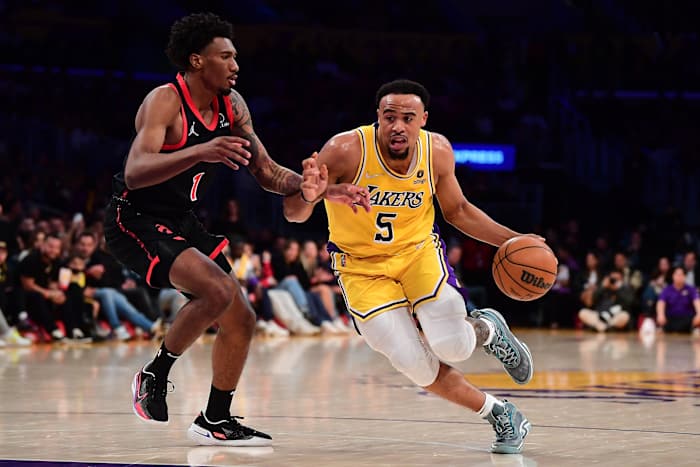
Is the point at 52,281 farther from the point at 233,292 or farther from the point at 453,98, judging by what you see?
the point at 453,98

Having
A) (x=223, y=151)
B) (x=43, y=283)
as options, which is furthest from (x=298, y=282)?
(x=223, y=151)

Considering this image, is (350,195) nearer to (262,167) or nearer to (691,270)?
(262,167)

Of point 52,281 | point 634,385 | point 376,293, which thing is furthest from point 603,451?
point 52,281

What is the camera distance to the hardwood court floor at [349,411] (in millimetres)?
5461

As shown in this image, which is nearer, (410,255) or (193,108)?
(193,108)

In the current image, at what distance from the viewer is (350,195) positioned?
5.46 m

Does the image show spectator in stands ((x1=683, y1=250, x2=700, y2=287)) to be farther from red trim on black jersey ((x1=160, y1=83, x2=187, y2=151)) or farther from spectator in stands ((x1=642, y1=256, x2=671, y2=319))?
red trim on black jersey ((x1=160, y1=83, x2=187, y2=151))

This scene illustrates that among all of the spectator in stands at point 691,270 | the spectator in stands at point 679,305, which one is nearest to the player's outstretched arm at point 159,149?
the spectator in stands at point 679,305

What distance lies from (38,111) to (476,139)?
310 inches

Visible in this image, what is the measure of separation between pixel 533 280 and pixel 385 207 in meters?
0.88

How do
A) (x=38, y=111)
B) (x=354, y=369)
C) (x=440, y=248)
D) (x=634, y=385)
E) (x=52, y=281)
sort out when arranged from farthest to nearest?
(x=38, y=111) < (x=52, y=281) < (x=354, y=369) < (x=634, y=385) < (x=440, y=248)

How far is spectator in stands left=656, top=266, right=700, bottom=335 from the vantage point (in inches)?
646

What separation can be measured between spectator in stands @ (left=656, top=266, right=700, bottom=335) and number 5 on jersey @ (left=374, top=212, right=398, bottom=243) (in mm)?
11319

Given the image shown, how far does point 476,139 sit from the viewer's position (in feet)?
68.2
